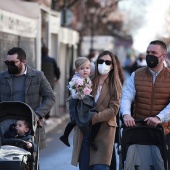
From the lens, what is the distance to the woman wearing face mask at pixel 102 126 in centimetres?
815

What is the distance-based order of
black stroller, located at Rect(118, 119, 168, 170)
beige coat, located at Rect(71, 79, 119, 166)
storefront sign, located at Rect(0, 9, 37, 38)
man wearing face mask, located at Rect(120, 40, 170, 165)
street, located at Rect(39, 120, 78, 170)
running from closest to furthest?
black stroller, located at Rect(118, 119, 168, 170) → man wearing face mask, located at Rect(120, 40, 170, 165) → beige coat, located at Rect(71, 79, 119, 166) → street, located at Rect(39, 120, 78, 170) → storefront sign, located at Rect(0, 9, 37, 38)

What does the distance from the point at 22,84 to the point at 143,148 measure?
79.5 inches

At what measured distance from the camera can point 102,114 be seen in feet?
26.4

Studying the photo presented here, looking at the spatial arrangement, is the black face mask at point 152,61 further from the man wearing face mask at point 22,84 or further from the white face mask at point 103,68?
the man wearing face mask at point 22,84

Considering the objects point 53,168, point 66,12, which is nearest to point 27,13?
point 53,168

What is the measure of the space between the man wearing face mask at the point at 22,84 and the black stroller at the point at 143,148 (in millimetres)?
1498

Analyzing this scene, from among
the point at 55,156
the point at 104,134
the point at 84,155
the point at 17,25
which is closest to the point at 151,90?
the point at 104,134

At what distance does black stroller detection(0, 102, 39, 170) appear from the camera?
702 centimetres

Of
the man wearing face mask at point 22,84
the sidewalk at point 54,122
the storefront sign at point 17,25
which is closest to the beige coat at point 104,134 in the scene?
the man wearing face mask at point 22,84

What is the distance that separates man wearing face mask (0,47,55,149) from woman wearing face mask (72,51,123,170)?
70cm

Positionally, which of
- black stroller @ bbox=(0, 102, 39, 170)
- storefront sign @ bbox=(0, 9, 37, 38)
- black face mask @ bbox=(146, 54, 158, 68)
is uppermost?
storefront sign @ bbox=(0, 9, 37, 38)

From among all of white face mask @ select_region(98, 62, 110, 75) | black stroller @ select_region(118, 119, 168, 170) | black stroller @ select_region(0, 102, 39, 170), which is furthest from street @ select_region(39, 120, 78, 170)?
black stroller @ select_region(118, 119, 168, 170)

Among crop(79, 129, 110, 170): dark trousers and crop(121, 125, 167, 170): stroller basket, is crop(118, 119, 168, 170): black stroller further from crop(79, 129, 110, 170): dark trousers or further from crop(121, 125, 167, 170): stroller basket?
crop(79, 129, 110, 170): dark trousers

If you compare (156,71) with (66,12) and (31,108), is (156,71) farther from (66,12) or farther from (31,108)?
(66,12)
